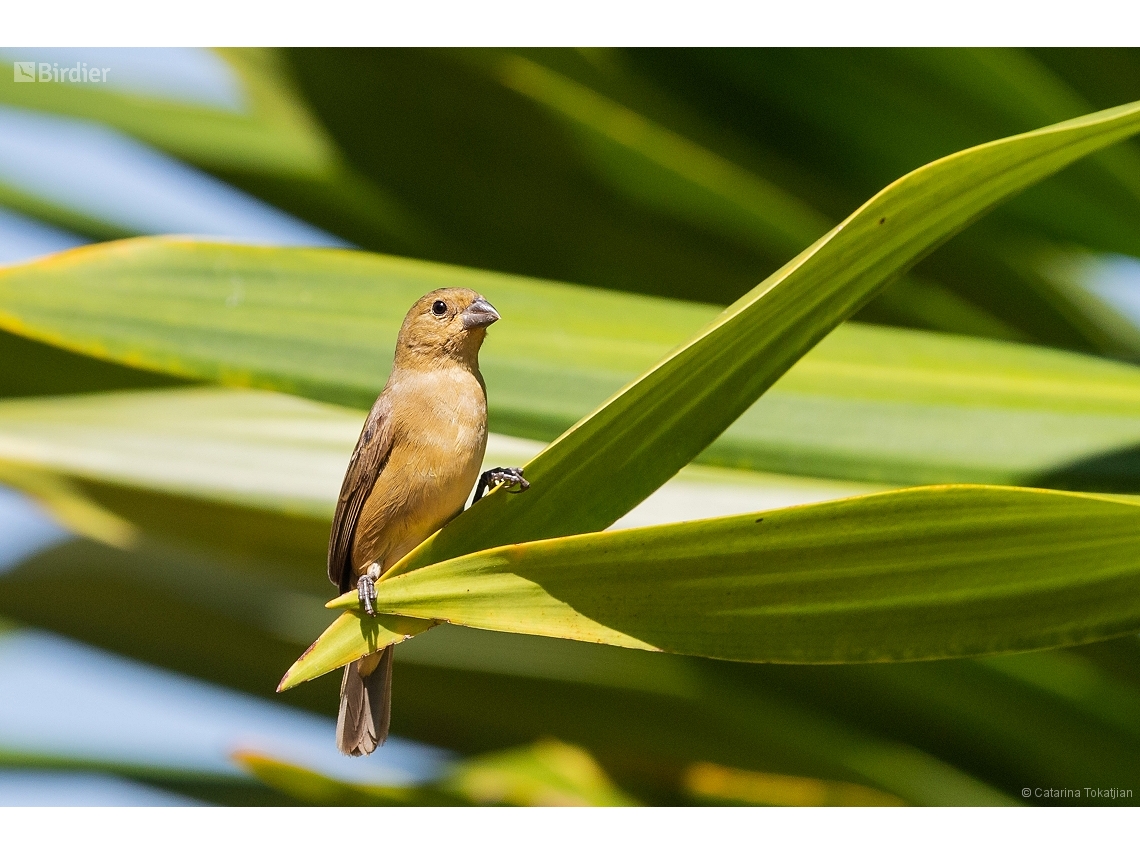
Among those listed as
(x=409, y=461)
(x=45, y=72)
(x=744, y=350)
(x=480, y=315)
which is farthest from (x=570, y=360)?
(x=45, y=72)

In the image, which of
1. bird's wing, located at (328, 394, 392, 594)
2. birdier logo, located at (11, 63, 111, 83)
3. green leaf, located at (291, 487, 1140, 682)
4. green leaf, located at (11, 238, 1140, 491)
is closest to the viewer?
green leaf, located at (291, 487, 1140, 682)

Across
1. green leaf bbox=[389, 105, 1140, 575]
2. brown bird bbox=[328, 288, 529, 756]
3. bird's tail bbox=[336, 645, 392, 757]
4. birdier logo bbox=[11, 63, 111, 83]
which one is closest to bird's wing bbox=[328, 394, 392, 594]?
brown bird bbox=[328, 288, 529, 756]

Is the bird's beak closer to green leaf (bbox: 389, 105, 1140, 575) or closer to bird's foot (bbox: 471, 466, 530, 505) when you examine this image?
bird's foot (bbox: 471, 466, 530, 505)

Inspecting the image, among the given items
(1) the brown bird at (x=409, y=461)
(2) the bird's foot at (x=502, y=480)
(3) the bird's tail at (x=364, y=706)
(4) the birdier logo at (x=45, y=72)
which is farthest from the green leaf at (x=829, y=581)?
(4) the birdier logo at (x=45, y=72)

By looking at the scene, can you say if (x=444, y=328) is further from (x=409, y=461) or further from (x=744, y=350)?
(x=744, y=350)

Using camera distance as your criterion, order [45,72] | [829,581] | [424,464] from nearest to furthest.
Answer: [829,581]
[424,464]
[45,72]

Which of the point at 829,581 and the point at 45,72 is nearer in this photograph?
the point at 829,581

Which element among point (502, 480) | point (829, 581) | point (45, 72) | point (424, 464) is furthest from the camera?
point (45, 72)
